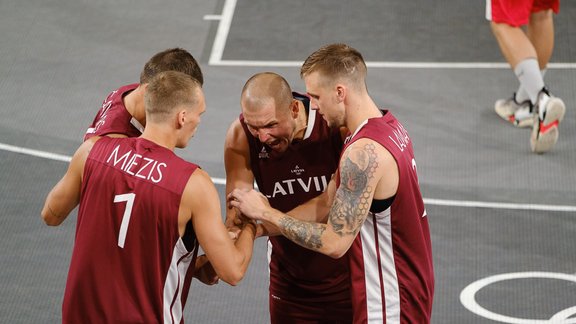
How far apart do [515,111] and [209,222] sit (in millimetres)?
5668

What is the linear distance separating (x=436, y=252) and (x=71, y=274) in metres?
3.64

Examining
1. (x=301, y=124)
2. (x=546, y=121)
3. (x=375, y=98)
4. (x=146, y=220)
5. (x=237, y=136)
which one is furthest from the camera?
(x=375, y=98)

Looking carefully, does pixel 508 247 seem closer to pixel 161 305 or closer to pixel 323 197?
pixel 323 197

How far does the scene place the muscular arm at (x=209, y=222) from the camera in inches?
171

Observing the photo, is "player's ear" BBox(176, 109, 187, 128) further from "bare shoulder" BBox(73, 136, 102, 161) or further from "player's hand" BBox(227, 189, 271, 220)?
"player's hand" BBox(227, 189, 271, 220)

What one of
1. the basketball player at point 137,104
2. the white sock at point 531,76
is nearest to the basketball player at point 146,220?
the basketball player at point 137,104

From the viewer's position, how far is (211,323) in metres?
6.75

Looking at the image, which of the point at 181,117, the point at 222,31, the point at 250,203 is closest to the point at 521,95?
the point at 222,31

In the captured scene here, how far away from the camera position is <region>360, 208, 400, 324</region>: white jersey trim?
4648 millimetres

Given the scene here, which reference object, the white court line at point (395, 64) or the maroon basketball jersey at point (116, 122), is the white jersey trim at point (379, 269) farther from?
the white court line at point (395, 64)

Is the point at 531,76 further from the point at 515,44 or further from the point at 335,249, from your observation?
the point at 335,249

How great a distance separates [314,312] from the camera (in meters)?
5.50

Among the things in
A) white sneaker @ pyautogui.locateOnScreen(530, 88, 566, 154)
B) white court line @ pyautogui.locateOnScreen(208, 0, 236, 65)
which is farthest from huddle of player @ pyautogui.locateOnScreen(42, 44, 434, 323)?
white court line @ pyautogui.locateOnScreen(208, 0, 236, 65)

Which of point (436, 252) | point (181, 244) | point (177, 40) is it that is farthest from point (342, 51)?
point (177, 40)
